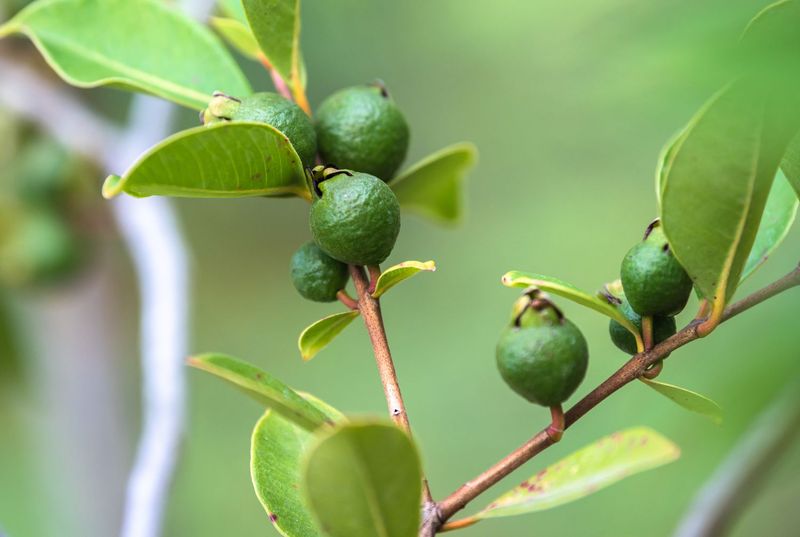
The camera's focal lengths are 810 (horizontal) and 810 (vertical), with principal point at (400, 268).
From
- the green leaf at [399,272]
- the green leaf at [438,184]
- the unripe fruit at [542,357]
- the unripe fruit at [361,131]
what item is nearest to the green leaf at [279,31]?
the unripe fruit at [361,131]

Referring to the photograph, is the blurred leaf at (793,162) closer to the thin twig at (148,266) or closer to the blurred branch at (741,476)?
the blurred branch at (741,476)

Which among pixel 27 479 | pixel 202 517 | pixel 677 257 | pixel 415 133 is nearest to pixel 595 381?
pixel 415 133

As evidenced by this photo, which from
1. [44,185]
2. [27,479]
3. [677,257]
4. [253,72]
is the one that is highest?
[677,257]

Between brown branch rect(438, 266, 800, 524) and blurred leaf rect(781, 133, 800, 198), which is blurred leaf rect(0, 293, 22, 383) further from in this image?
blurred leaf rect(781, 133, 800, 198)

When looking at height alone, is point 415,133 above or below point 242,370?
below

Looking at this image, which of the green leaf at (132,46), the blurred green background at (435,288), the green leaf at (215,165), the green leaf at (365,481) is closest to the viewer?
the green leaf at (365,481)

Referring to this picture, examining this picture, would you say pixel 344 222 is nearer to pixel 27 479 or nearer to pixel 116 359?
pixel 116 359

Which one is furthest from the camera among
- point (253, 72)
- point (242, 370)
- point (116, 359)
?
point (253, 72)
